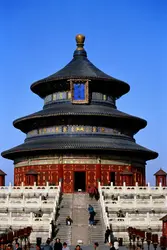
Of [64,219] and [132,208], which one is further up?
[132,208]

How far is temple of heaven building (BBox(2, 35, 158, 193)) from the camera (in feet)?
175

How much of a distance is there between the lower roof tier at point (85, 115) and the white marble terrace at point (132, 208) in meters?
12.2

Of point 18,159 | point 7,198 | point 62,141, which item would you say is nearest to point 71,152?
point 62,141

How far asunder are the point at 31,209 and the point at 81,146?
14002 millimetres

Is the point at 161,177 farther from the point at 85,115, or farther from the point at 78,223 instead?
the point at 78,223

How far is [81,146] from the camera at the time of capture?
52.1 metres

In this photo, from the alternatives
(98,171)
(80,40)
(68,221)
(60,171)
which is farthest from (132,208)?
(80,40)

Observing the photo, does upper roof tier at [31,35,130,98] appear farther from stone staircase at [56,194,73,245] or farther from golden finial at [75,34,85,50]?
stone staircase at [56,194,73,245]

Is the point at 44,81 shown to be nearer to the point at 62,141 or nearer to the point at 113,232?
the point at 62,141

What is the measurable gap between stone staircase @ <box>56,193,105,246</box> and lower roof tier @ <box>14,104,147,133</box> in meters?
12.8

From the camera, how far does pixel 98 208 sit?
131ft

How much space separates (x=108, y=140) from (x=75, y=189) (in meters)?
5.59

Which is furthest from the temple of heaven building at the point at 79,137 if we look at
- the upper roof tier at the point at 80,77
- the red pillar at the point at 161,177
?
the red pillar at the point at 161,177

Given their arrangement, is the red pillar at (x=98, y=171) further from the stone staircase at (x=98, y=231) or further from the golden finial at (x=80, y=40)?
the golden finial at (x=80, y=40)
